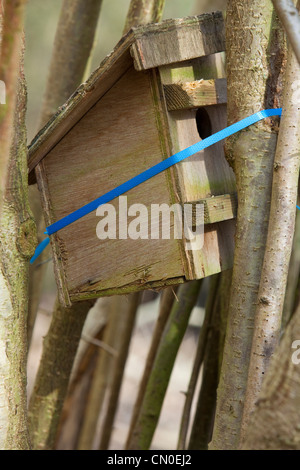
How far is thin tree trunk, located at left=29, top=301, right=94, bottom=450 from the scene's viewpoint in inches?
85.5

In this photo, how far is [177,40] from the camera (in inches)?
59.1

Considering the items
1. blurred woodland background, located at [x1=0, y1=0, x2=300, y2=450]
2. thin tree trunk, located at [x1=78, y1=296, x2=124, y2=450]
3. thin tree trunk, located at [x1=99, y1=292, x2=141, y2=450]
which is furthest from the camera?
thin tree trunk, located at [x1=78, y1=296, x2=124, y2=450]

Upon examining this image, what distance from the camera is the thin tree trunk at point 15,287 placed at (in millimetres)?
1346

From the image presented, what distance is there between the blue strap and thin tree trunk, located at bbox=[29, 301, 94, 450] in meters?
0.58

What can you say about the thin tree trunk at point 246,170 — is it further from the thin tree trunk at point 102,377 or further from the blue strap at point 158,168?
the thin tree trunk at point 102,377

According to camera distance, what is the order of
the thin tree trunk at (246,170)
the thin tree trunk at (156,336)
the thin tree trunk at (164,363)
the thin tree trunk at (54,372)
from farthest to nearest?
1. the thin tree trunk at (156,336)
2. the thin tree trunk at (164,363)
3. the thin tree trunk at (54,372)
4. the thin tree trunk at (246,170)

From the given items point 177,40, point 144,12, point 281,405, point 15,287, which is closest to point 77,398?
point 144,12

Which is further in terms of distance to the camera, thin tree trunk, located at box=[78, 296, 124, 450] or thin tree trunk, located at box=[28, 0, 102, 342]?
thin tree trunk, located at box=[78, 296, 124, 450]

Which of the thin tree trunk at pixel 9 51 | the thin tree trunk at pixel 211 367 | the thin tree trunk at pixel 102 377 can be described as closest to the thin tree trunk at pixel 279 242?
the thin tree trunk at pixel 9 51

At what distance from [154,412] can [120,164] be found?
4.33ft

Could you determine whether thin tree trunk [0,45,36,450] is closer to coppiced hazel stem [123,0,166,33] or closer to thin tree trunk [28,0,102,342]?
coppiced hazel stem [123,0,166,33]

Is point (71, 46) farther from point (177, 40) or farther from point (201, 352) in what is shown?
point (201, 352)

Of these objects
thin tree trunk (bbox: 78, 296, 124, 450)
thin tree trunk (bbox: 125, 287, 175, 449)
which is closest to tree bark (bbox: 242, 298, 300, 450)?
thin tree trunk (bbox: 125, 287, 175, 449)

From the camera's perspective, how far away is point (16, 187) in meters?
1.42
